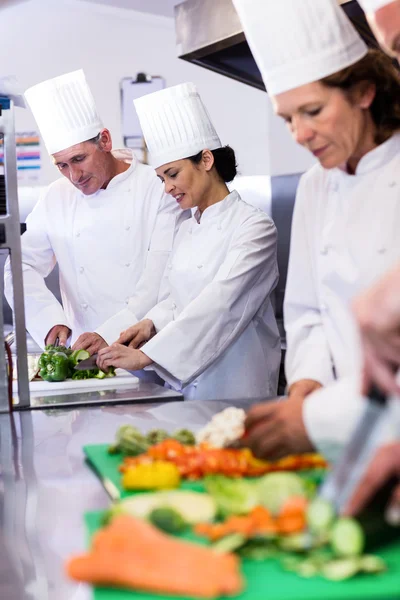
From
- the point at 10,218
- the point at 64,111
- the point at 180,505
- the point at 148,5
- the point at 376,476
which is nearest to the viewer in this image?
the point at 376,476

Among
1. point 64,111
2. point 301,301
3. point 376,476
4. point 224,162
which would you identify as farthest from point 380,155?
point 64,111

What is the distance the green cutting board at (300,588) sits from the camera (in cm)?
83

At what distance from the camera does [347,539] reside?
91 cm

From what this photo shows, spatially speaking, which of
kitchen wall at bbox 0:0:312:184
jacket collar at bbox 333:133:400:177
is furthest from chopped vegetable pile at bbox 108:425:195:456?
kitchen wall at bbox 0:0:312:184

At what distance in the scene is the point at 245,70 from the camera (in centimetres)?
327

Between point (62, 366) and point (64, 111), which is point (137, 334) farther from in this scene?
point (64, 111)

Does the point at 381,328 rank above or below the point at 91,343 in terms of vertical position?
above

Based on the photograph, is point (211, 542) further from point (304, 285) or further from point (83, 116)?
point (83, 116)

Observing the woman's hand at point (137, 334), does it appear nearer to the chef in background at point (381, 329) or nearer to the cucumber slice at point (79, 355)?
the cucumber slice at point (79, 355)

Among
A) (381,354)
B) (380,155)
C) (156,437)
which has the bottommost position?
(156,437)

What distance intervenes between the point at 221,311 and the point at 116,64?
3068mm

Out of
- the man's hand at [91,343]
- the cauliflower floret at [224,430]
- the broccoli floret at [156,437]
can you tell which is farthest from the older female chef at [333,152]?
the man's hand at [91,343]

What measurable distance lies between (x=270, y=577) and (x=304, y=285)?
1183 millimetres

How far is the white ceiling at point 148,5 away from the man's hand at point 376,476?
4661 millimetres
